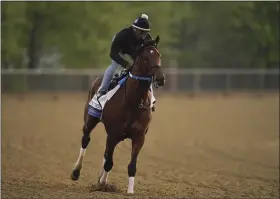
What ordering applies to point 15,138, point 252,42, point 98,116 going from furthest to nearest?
point 252,42
point 15,138
point 98,116

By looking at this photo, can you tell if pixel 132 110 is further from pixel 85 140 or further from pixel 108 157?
pixel 85 140

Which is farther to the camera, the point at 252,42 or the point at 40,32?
the point at 252,42

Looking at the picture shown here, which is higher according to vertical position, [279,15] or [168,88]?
[279,15]

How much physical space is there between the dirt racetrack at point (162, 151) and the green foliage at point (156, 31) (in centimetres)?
574

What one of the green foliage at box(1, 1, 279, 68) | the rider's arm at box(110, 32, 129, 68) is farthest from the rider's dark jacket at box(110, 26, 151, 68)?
the green foliage at box(1, 1, 279, 68)

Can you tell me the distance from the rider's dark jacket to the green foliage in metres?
25.2

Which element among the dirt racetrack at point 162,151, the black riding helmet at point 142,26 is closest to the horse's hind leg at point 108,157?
the dirt racetrack at point 162,151

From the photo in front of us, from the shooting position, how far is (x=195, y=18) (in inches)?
1710

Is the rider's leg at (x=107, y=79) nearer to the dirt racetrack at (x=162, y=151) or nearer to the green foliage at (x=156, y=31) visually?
the dirt racetrack at (x=162, y=151)

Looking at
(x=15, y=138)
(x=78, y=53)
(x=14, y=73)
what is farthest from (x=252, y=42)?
(x=15, y=138)

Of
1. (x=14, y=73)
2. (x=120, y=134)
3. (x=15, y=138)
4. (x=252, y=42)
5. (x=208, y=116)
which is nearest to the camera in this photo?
(x=120, y=134)

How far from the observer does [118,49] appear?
9.27 meters

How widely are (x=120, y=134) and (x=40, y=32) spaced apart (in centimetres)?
2921

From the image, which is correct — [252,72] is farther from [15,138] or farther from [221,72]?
[15,138]
